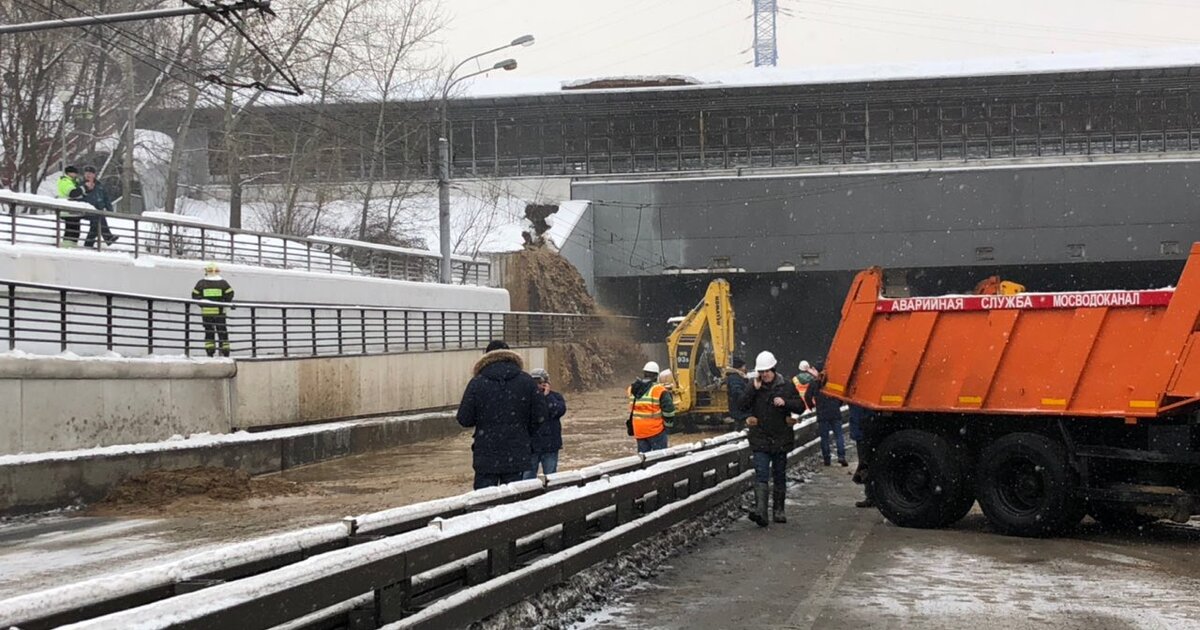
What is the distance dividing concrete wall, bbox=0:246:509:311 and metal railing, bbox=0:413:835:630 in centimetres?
1459

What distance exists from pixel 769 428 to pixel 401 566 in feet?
26.4

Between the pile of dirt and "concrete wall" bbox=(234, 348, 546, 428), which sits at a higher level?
"concrete wall" bbox=(234, 348, 546, 428)

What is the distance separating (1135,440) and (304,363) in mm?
16098

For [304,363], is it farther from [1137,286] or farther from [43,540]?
[1137,286]

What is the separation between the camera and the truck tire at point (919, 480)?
14680 millimetres

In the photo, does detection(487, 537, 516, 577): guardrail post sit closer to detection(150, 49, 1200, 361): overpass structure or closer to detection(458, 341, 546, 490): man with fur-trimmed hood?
detection(458, 341, 546, 490): man with fur-trimmed hood

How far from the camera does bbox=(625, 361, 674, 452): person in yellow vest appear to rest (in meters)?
19.2

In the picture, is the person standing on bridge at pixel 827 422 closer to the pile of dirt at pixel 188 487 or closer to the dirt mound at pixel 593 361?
the pile of dirt at pixel 188 487

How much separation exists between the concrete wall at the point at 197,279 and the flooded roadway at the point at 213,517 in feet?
17.9

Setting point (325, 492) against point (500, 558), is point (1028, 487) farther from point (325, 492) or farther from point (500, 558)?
point (325, 492)

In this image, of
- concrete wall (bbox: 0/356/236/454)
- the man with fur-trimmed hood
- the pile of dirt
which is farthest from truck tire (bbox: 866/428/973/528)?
concrete wall (bbox: 0/356/236/454)

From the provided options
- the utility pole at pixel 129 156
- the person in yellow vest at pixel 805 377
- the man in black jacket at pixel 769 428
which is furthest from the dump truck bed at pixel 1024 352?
the utility pole at pixel 129 156

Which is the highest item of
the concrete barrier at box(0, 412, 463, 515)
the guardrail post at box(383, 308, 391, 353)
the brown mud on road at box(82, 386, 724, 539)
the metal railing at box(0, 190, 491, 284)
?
the metal railing at box(0, 190, 491, 284)

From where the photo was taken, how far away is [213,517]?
653 inches
